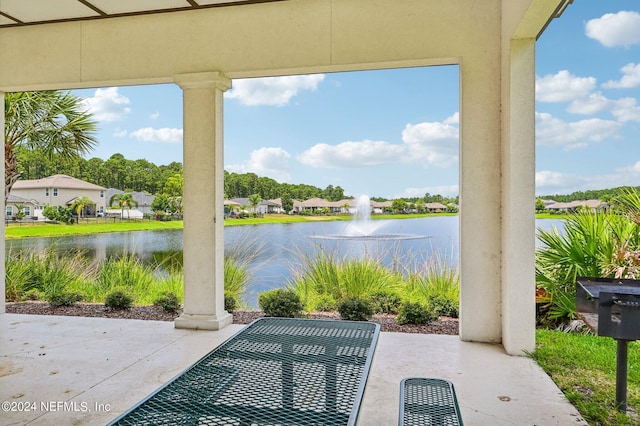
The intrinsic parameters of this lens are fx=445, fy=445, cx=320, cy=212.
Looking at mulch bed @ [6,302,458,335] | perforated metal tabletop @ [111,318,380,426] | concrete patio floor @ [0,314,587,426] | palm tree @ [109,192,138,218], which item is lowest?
mulch bed @ [6,302,458,335]

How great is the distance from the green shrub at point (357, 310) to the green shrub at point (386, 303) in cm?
50

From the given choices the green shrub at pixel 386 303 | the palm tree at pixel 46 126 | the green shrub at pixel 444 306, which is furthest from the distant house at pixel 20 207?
the green shrub at pixel 444 306

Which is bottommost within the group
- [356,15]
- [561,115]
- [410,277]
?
[410,277]

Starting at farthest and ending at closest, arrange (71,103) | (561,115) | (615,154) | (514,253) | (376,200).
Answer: (376,200) → (71,103) → (561,115) → (615,154) → (514,253)

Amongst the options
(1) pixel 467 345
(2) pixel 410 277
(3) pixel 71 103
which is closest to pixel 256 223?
(2) pixel 410 277

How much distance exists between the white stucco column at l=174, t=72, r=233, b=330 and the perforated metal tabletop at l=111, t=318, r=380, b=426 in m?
2.67

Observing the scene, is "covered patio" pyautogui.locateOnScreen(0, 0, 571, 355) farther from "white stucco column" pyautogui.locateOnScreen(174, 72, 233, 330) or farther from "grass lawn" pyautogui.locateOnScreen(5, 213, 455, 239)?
"grass lawn" pyautogui.locateOnScreen(5, 213, 455, 239)

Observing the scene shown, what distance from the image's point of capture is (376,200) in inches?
295

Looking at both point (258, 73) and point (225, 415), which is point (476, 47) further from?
point (225, 415)

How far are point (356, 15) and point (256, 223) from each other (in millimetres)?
3680

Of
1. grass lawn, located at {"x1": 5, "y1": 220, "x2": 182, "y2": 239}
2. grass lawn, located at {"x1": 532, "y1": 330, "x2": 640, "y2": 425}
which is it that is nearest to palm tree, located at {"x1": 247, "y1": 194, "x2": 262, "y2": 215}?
grass lawn, located at {"x1": 5, "y1": 220, "x2": 182, "y2": 239}

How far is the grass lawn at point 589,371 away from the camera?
2.70m

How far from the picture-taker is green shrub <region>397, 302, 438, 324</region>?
4.83 meters

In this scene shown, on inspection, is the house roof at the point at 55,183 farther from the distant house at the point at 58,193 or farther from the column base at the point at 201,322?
the column base at the point at 201,322
